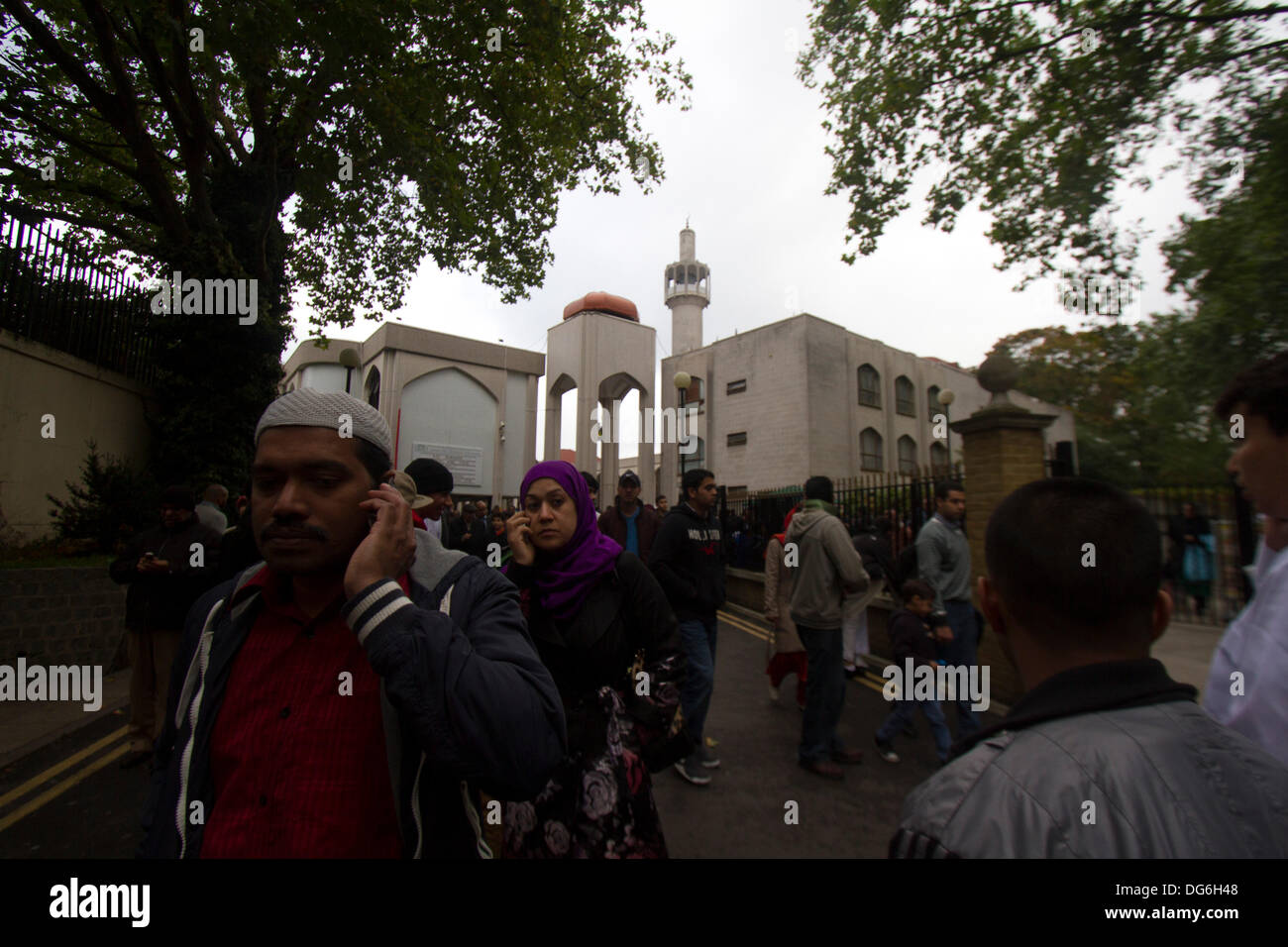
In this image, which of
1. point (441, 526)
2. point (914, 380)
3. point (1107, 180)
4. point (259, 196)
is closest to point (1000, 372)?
point (1107, 180)

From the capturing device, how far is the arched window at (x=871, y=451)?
2823cm

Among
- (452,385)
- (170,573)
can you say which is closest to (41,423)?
(170,573)

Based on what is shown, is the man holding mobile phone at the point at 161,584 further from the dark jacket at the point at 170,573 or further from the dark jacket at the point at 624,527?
the dark jacket at the point at 624,527

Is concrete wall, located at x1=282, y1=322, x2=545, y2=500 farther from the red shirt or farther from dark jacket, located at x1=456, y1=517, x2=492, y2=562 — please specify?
the red shirt

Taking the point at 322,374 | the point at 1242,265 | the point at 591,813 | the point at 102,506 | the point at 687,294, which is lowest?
the point at 591,813

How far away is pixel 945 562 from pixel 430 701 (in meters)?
4.94

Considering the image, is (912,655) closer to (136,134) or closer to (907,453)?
(136,134)

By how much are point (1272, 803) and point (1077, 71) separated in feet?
35.8

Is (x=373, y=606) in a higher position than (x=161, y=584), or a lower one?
higher

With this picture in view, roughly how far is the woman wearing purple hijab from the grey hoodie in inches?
96.1

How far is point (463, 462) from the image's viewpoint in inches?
1207

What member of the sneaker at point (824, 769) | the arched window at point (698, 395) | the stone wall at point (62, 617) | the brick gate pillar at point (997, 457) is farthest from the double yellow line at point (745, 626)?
the arched window at point (698, 395)

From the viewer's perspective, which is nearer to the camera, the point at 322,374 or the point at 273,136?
the point at 273,136
